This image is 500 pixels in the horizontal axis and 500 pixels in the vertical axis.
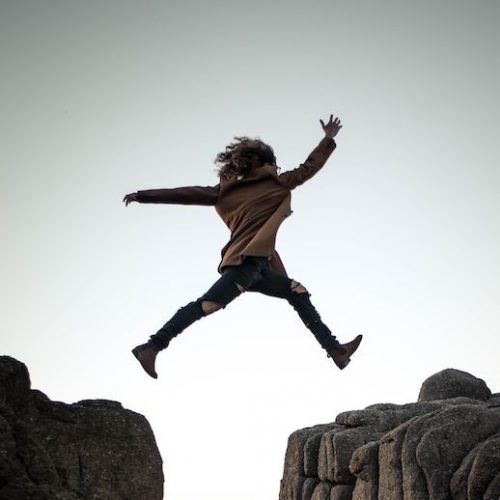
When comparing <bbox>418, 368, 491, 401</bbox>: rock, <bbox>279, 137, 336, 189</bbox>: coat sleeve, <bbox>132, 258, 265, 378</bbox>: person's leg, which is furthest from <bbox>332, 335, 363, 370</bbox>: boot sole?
<bbox>418, 368, 491, 401</bbox>: rock

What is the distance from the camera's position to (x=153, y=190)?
10633 mm

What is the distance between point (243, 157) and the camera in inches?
432

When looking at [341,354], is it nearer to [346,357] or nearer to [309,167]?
[346,357]

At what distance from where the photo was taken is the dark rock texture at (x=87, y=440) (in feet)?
24.7

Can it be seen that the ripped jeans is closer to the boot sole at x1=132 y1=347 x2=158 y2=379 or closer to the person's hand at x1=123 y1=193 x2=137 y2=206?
the boot sole at x1=132 y1=347 x2=158 y2=379

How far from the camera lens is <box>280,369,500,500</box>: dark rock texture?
16609 millimetres

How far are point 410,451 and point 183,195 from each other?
9361 millimetres

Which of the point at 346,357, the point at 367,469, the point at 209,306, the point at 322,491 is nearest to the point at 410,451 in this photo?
the point at 367,469

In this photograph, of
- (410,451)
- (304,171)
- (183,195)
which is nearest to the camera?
(183,195)

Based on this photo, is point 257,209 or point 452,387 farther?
point 452,387

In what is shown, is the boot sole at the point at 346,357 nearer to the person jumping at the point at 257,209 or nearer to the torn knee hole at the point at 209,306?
the person jumping at the point at 257,209

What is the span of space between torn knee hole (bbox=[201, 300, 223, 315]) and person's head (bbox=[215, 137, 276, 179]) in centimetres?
191

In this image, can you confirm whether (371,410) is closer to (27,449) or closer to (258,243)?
(258,243)

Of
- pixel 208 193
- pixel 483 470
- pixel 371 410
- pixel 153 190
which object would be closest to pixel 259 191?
pixel 208 193
